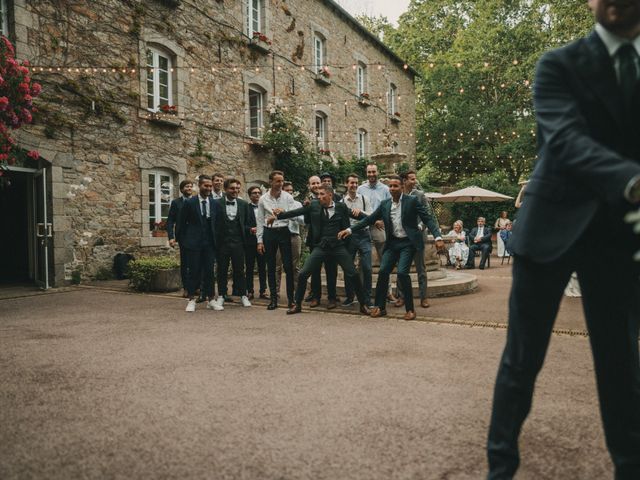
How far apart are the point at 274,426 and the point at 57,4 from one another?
10.6m

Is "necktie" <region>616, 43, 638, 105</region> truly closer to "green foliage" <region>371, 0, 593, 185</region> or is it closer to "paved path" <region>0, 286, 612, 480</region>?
"paved path" <region>0, 286, 612, 480</region>

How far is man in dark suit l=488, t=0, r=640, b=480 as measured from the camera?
1678mm

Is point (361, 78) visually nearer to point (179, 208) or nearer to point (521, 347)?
point (179, 208)

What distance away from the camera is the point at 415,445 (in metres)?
2.62

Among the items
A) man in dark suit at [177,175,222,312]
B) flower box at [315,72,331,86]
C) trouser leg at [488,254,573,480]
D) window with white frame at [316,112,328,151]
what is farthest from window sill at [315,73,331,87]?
trouser leg at [488,254,573,480]

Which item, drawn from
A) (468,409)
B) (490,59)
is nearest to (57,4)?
(468,409)

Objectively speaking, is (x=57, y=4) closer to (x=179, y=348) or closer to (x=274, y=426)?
(x=179, y=348)

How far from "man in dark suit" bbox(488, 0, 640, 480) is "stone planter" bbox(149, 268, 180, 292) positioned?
872 cm

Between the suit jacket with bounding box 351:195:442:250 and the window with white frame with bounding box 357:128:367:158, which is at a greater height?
the window with white frame with bounding box 357:128:367:158

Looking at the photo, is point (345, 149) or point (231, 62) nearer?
point (231, 62)

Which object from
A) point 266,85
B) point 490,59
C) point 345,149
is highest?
point 490,59

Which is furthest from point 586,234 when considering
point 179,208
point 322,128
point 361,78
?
point 361,78

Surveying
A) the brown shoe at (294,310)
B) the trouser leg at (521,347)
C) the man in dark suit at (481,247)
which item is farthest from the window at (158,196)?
the trouser leg at (521,347)

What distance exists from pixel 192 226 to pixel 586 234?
675 centimetres
